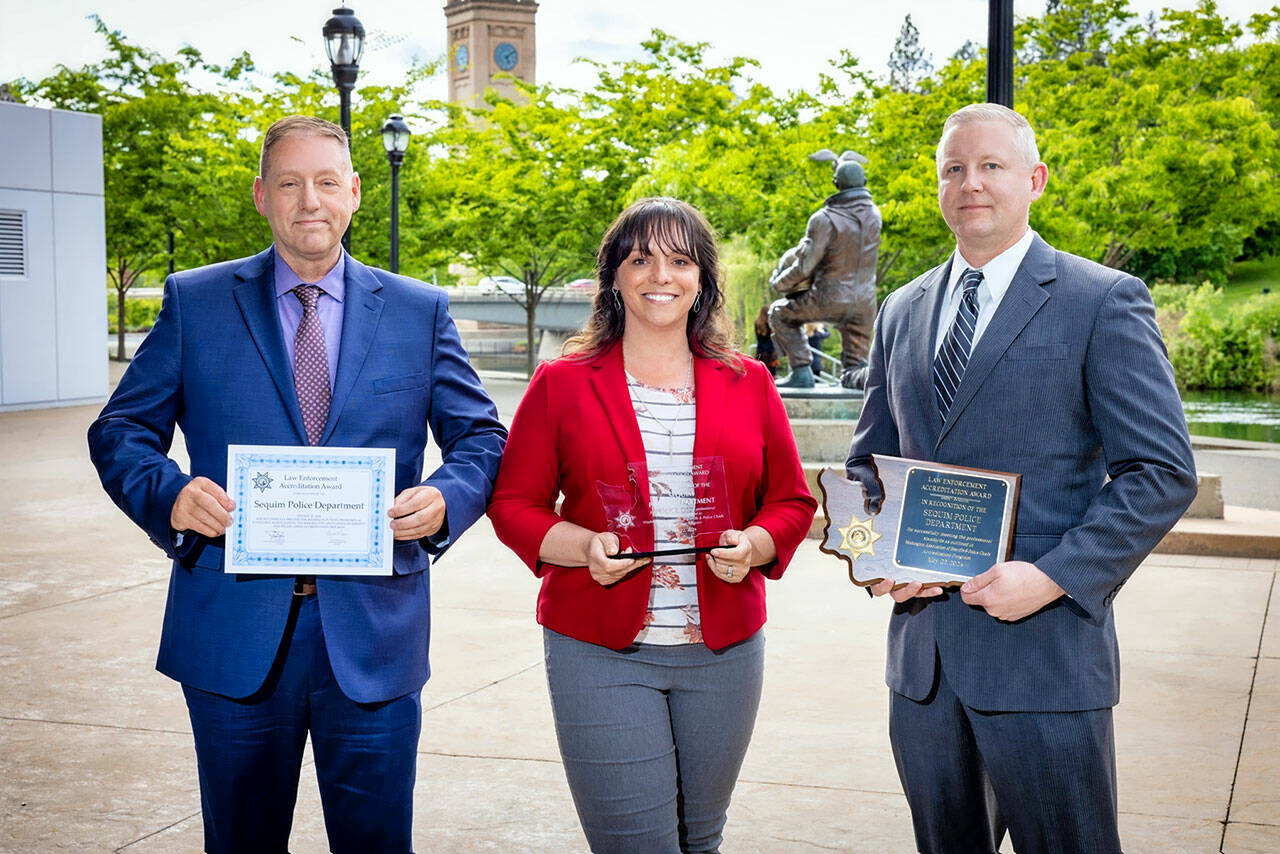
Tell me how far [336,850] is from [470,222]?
103 feet

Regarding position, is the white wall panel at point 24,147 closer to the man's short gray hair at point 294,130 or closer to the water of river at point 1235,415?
A: the water of river at point 1235,415

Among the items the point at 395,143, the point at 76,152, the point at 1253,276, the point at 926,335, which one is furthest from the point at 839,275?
the point at 1253,276

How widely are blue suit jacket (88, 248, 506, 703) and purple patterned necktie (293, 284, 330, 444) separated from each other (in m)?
0.07

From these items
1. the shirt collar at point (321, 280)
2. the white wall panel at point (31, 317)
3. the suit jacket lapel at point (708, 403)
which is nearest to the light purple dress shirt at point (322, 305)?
the shirt collar at point (321, 280)

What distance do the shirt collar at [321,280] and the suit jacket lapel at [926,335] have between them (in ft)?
5.03

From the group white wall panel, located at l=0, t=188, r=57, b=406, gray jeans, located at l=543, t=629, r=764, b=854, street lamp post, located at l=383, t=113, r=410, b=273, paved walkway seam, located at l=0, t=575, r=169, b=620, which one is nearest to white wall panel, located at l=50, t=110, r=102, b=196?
white wall panel, located at l=0, t=188, r=57, b=406

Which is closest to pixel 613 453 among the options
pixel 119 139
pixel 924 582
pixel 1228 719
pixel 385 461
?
pixel 385 461

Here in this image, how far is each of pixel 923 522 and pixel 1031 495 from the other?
26 centimetres

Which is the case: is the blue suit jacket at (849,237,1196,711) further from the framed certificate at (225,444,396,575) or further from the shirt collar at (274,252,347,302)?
the shirt collar at (274,252,347,302)

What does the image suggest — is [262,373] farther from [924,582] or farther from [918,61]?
[918,61]

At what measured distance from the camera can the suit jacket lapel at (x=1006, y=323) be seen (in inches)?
123

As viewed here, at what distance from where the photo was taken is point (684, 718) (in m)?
3.33

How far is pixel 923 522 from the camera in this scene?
122 inches

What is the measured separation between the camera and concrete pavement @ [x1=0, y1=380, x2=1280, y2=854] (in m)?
4.93
